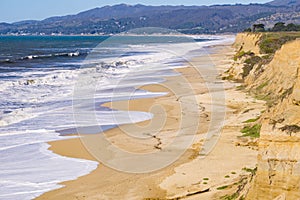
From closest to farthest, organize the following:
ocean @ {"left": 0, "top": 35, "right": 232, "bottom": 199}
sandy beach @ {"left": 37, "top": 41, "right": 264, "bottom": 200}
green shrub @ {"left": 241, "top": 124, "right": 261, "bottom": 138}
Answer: sandy beach @ {"left": 37, "top": 41, "right": 264, "bottom": 200}
ocean @ {"left": 0, "top": 35, "right": 232, "bottom": 199}
green shrub @ {"left": 241, "top": 124, "right": 261, "bottom": 138}

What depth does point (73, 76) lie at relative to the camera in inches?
1785

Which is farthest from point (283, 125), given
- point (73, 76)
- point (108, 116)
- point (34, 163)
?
point (73, 76)

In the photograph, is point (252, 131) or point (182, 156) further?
point (252, 131)

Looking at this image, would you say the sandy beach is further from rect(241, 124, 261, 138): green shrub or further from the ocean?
the ocean

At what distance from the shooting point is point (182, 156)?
50.7 ft

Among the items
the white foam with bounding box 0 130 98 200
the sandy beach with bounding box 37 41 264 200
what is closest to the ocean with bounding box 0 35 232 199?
the white foam with bounding box 0 130 98 200

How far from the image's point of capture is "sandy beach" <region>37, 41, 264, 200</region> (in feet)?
40.2

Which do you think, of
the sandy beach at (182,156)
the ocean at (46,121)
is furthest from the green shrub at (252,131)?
the ocean at (46,121)

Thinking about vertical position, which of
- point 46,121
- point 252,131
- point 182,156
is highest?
point 252,131

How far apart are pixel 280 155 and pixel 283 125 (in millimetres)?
564

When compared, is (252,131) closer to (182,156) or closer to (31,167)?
(182,156)

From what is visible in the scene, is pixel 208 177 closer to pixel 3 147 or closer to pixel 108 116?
pixel 3 147

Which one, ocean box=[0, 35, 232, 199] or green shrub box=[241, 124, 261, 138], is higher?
green shrub box=[241, 124, 261, 138]

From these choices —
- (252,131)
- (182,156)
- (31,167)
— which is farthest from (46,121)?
(252,131)
